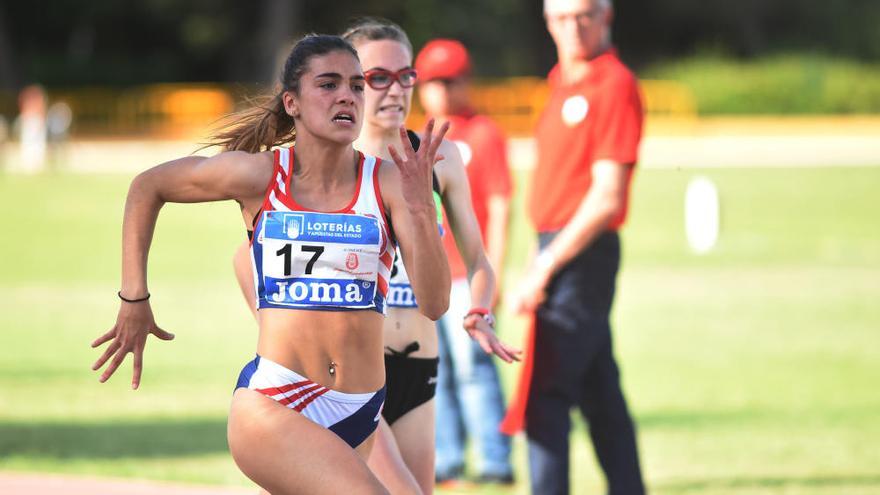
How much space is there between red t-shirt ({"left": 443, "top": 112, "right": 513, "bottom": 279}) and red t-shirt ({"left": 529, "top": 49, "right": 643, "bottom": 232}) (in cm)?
156

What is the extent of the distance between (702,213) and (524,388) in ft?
31.9

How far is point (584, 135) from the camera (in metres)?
6.15

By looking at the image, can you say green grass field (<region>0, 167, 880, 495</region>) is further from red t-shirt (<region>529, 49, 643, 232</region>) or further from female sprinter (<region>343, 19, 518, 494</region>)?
female sprinter (<region>343, 19, 518, 494</region>)

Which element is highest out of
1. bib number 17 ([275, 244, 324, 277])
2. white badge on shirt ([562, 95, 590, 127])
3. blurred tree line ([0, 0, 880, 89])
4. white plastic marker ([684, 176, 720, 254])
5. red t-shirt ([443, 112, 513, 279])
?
blurred tree line ([0, 0, 880, 89])

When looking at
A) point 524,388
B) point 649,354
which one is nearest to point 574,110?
point 524,388

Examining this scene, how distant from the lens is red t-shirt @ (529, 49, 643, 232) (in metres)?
6.12

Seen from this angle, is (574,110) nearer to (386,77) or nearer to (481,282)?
(386,77)

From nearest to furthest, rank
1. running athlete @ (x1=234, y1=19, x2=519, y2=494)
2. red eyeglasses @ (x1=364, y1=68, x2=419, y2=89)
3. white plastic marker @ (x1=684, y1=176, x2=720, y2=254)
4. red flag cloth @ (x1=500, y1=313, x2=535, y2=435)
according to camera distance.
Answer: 1. running athlete @ (x1=234, y1=19, x2=519, y2=494)
2. red eyeglasses @ (x1=364, y1=68, x2=419, y2=89)
3. red flag cloth @ (x1=500, y1=313, x2=535, y2=435)
4. white plastic marker @ (x1=684, y1=176, x2=720, y2=254)

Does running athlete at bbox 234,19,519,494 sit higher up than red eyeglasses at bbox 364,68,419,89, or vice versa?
red eyeglasses at bbox 364,68,419,89

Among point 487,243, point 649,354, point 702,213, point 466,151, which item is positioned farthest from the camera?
point 702,213

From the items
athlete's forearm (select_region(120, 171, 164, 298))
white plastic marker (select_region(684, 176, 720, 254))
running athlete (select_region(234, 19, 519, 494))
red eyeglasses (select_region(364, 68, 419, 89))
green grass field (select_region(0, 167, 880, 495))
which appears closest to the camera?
athlete's forearm (select_region(120, 171, 164, 298))

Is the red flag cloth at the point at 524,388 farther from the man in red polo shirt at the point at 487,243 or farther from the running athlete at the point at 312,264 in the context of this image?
the running athlete at the point at 312,264

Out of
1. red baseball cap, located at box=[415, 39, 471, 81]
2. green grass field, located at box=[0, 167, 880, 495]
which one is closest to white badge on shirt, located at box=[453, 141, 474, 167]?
red baseball cap, located at box=[415, 39, 471, 81]

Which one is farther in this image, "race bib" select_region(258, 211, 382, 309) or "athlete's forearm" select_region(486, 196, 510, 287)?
"athlete's forearm" select_region(486, 196, 510, 287)
